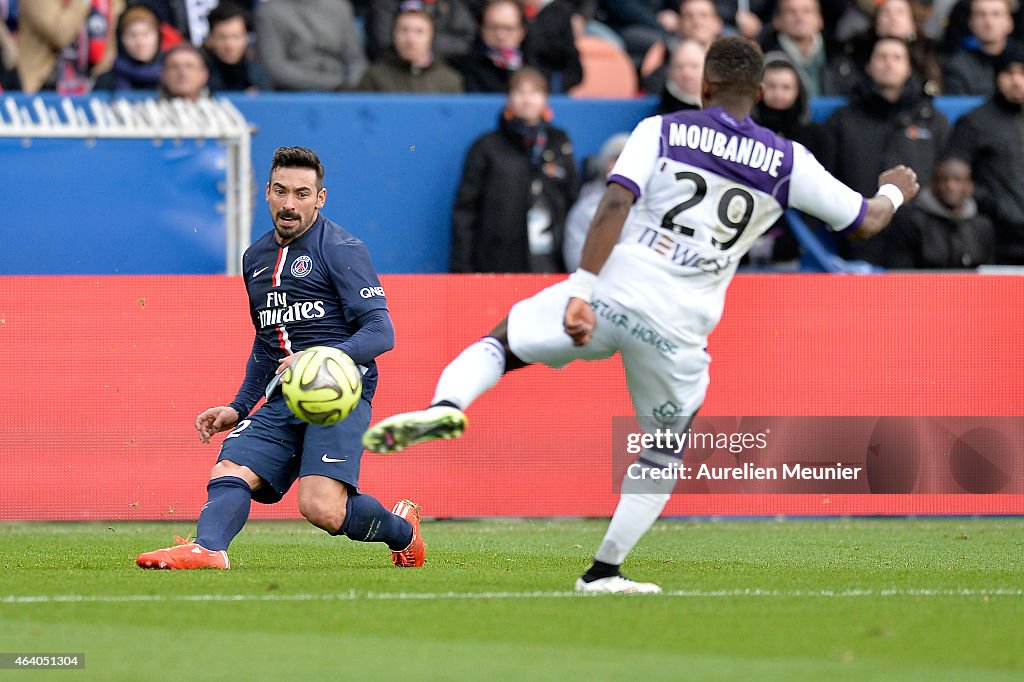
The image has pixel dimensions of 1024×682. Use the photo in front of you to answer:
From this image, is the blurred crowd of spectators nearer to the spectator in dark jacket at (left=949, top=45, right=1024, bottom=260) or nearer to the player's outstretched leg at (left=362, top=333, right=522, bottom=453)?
the spectator in dark jacket at (left=949, top=45, right=1024, bottom=260)

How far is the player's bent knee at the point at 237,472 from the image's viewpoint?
8.48 m

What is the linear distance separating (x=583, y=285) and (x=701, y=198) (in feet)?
2.13

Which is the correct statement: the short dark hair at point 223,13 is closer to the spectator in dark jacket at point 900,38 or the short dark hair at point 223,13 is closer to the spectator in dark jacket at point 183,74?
the spectator in dark jacket at point 183,74

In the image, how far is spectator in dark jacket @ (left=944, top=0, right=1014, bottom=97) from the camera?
15.1 meters

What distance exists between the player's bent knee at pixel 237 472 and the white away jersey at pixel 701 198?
2.22m

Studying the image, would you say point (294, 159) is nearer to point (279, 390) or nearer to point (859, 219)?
point (279, 390)

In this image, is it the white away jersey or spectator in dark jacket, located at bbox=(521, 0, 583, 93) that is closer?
the white away jersey

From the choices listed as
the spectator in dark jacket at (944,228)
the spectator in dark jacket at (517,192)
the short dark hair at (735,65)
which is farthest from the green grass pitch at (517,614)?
the spectator in dark jacket at (944,228)

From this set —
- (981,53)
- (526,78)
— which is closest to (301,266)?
(526,78)

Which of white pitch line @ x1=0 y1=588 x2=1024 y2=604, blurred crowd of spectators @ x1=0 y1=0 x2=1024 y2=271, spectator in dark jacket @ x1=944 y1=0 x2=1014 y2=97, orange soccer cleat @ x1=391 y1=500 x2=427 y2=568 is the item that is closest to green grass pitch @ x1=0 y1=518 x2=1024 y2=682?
white pitch line @ x1=0 y1=588 x2=1024 y2=604

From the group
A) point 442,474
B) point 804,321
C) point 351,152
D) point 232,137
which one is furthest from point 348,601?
point 351,152

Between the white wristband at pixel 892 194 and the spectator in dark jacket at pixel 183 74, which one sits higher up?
the white wristband at pixel 892 194

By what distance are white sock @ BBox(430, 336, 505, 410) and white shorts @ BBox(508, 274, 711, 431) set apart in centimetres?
9

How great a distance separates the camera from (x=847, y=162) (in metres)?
13.8
